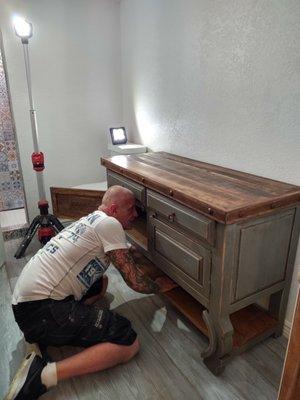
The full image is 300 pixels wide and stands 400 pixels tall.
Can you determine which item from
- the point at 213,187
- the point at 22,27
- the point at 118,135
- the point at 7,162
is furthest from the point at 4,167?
Result: the point at 213,187

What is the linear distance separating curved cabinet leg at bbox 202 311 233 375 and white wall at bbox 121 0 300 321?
46cm

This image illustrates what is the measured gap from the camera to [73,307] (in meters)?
1.40

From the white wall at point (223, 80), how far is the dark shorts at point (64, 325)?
0.94 m

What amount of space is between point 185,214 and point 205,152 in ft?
2.38

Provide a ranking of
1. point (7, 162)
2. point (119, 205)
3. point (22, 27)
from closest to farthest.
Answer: point (119, 205) → point (22, 27) → point (7, 162)

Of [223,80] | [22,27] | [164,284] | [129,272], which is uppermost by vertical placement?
[22,27]

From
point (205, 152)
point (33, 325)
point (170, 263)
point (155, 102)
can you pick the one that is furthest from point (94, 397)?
point (155, 102)

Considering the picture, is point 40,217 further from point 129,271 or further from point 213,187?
point 213,187

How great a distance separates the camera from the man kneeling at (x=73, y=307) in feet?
4.32

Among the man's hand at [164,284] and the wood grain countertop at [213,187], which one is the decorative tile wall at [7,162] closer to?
the wood grain countertop at [213,187]

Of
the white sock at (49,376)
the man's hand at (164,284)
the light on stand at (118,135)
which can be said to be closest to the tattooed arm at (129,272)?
the man's hand at (164,284)

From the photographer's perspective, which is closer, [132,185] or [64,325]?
[64,325]

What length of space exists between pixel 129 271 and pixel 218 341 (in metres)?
0.51

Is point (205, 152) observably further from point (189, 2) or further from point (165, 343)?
point (165, 343)
